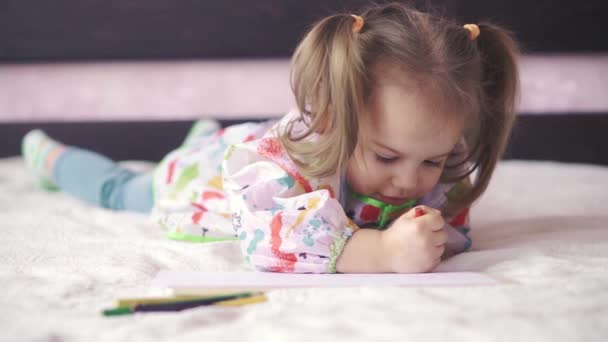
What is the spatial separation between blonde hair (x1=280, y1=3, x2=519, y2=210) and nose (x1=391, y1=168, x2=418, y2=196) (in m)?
0.07

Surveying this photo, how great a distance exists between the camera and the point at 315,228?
2.58ft

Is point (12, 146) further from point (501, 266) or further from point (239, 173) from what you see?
point (501, 266)

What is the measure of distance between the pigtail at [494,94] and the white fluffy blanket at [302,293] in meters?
0.13

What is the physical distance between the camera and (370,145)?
842 mm

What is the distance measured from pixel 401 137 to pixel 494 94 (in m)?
0.27

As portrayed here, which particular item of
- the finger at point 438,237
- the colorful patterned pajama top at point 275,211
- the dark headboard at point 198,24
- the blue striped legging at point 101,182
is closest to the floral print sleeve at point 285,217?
the colorful patterned pajama top at point 275,211

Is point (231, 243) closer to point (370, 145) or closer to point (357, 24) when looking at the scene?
point (370, 145)

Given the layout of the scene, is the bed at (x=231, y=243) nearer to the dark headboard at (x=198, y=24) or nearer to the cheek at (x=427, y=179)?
the dark headboard at (x=198, y=24)

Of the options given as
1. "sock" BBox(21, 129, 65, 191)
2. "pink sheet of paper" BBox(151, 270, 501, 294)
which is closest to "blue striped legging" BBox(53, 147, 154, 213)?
"sock" BBox(21, 129, 65, 191)

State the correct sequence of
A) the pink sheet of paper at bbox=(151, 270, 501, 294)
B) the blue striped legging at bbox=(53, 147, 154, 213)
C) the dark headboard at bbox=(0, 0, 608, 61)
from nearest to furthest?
the pink sheet of paper at bbox=(151, 270, 501, 294), the blue striped legging at bbox=(53, 147, 154, 213), the dark headboard at bbox=(0, 0, 608, 61)

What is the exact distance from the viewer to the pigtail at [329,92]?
32.0 inches

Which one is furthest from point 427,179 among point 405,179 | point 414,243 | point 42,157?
point 42,157

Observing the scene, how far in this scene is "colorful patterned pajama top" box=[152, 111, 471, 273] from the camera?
79 cm

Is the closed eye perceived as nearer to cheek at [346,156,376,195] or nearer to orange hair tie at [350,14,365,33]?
cheek at [346,156,376,195]
